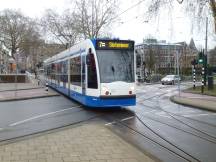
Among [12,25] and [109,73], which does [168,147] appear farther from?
[12,25]

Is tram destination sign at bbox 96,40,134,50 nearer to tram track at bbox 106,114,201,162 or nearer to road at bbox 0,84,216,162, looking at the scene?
road at bbox 0,84,216,162

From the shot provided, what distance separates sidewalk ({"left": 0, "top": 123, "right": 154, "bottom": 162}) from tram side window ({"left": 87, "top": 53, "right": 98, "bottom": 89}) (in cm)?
669

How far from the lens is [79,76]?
2042 centimetres

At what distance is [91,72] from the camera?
1805 centimetres

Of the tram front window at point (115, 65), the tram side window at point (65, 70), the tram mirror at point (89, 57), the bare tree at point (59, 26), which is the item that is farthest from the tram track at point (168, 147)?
the bare tree at point (59, 26)

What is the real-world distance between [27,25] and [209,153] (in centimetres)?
6684

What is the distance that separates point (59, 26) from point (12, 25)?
990cm

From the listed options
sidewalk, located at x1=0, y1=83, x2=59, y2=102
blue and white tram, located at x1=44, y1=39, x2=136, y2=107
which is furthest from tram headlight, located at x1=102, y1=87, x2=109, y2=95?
sidewalk, located at x1=0, y1=83, x2=59, y2=102

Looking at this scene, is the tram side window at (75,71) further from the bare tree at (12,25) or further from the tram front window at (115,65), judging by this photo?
the bare tree at (12,25)

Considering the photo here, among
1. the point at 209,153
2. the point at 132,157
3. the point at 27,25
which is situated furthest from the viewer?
the point at 27,25

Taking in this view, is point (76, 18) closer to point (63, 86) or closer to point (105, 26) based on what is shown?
point (105, 26)

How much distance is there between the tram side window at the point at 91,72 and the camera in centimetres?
1779

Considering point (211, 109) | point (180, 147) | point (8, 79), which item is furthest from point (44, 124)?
point (8, 79)

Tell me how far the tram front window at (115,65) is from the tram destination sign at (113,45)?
0.18m
